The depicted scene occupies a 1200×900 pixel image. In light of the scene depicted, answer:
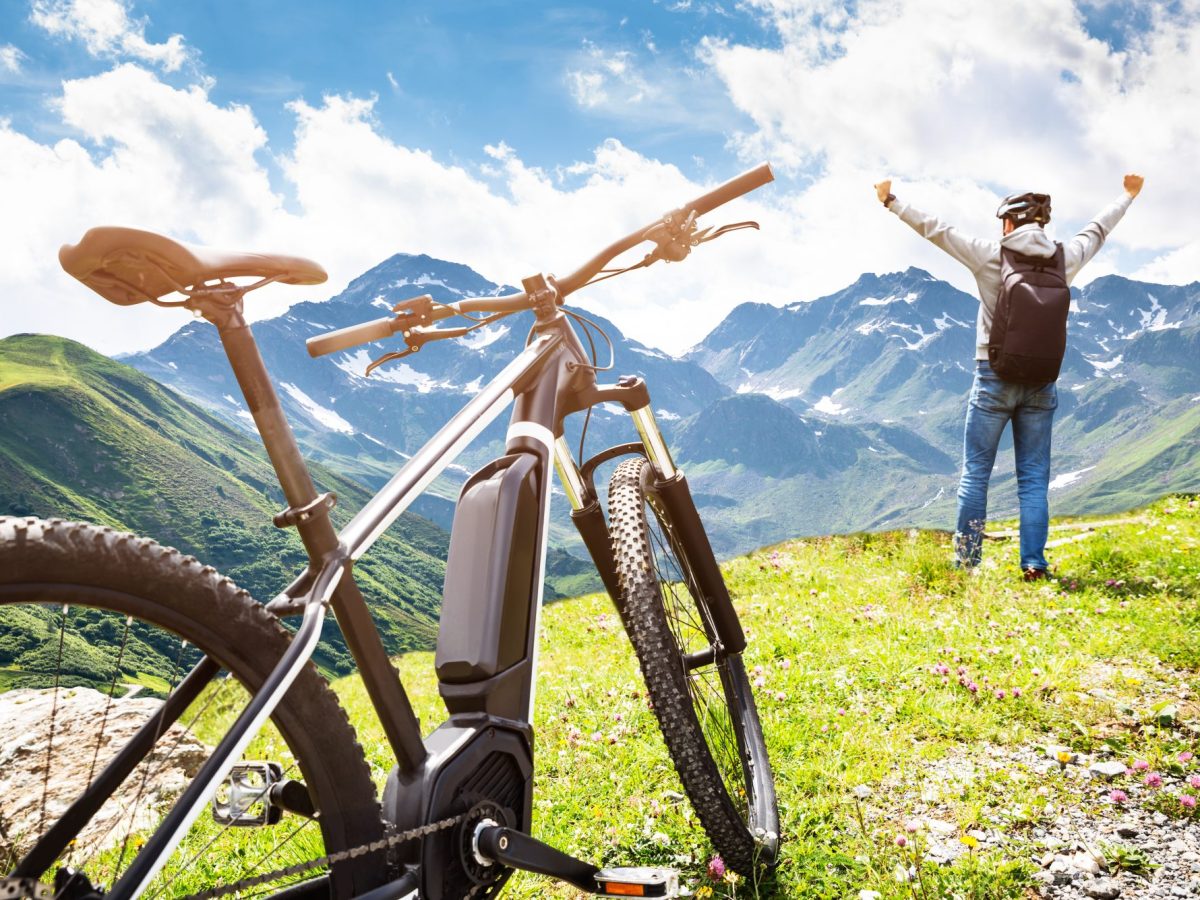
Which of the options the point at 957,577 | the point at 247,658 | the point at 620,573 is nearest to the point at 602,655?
the point at 957,577

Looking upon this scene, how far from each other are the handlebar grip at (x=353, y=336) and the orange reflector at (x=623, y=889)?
2.24 m

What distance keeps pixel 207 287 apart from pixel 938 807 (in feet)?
13.6

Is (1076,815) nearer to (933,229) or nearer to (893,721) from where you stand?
(893,721)

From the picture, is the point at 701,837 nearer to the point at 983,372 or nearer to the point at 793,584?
the point at 793,584

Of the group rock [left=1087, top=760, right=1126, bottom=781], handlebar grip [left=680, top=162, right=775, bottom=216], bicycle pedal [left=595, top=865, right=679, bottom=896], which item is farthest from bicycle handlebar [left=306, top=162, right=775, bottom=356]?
rock [left=1087, top=760, right=1126, bottom=781]

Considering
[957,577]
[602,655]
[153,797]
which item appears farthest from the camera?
[957,577]

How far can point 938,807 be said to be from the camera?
4238 mm

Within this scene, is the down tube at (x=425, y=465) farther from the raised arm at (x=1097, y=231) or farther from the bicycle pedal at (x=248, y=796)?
the raised arm at (x=1097, y=231)

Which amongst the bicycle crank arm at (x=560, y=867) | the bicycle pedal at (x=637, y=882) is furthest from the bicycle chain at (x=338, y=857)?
the bicycle pedal at (x=637, y=882)

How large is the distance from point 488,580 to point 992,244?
25.4 feet

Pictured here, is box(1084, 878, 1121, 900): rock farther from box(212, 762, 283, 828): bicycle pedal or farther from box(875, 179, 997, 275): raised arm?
box(875, 179, 997, 275): raised arm

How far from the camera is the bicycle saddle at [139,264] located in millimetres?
2195

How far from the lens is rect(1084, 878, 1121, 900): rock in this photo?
3.44 metres

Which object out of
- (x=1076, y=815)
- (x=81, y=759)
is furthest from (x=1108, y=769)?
(x=81, y=759)
